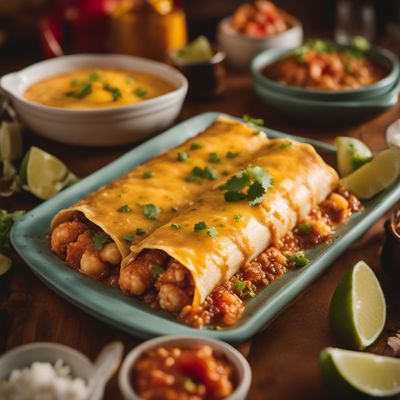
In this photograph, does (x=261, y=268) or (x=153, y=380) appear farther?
(x=261, y=268)

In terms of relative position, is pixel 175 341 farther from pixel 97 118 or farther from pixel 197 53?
pixel 197 53

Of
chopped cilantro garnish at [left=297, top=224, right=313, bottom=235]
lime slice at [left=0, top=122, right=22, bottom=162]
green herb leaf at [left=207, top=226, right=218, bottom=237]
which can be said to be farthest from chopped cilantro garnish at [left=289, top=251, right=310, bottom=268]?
lime slice at [left=0, top=122, right=22, bottom=162]

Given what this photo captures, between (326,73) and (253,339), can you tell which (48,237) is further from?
(326,73)

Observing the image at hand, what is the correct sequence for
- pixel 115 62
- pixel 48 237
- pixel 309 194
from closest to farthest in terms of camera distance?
pixel 48 237 → pixel 309 194 → pixel 115 62

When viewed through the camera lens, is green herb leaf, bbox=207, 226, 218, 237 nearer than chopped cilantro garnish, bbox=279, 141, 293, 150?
Yes

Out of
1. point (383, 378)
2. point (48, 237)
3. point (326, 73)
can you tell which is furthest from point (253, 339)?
point (326, 73)

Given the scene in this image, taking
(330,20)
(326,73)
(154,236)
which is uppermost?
(154,236)

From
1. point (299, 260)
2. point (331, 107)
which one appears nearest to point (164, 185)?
point (299, 260)

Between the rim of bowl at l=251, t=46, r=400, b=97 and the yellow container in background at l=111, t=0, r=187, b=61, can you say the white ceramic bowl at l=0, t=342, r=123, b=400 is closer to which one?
the rim of bowl at l=251, t=46, r=400, b=97
